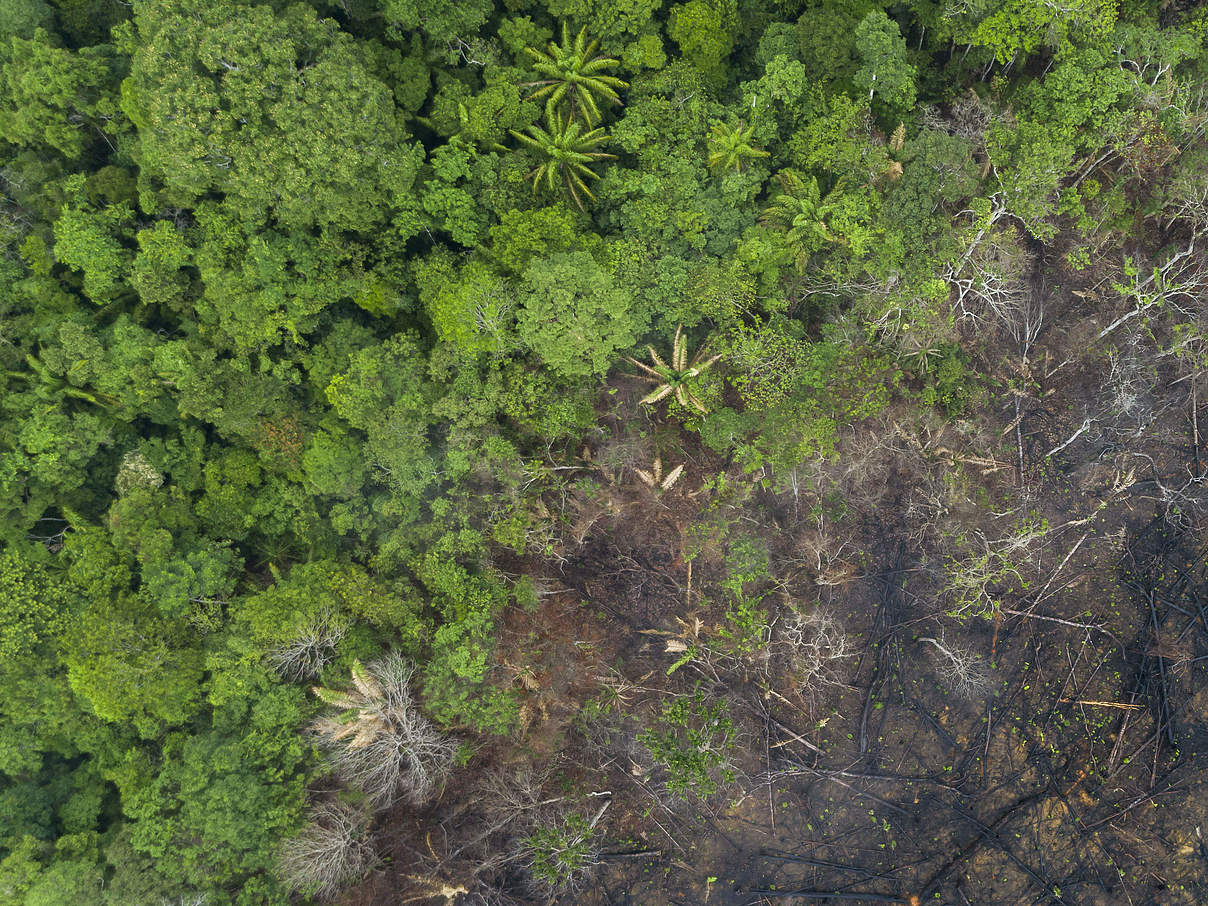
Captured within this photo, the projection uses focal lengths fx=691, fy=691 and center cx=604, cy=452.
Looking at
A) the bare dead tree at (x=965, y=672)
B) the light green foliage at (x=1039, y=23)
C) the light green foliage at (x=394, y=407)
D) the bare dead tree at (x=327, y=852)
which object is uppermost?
the light green foliage at (x=1039, y=23)

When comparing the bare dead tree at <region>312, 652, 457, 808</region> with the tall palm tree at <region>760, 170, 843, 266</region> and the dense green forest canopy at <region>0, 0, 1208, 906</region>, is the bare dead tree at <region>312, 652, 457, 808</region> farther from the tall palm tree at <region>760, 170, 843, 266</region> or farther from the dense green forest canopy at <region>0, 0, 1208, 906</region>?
the tall palm tree at <region>760, 170, 843, 266</region>

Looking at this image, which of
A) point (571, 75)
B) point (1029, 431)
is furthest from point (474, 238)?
point (1029, 431)

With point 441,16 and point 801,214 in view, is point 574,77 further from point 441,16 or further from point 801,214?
point 801,214

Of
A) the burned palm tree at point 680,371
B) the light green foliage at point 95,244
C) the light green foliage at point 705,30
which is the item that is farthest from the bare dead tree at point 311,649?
the light green foliage at point 705,30

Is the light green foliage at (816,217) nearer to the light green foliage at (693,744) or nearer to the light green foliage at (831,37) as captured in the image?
the light green foliage at (831,37)

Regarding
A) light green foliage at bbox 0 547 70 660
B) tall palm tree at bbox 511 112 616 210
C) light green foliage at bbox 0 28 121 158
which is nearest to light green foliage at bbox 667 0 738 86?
tall palm tree at bbox 511 112 616 210

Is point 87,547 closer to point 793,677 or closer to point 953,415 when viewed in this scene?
point 793,677
